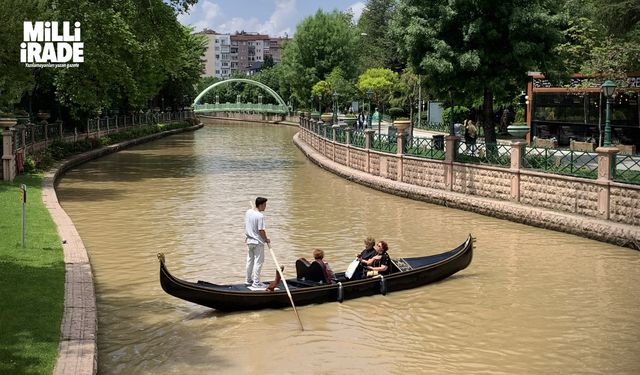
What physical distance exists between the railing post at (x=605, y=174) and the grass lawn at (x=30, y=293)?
13025 millimetres

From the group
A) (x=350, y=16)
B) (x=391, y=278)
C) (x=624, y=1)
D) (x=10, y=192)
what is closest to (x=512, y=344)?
(x=391, y=278)

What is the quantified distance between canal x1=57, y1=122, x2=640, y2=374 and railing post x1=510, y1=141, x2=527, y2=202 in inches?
40.4

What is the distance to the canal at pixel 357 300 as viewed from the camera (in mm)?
10938

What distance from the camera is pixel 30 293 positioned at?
38.3 ft

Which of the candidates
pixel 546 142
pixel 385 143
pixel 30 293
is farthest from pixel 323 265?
pixel 546 142

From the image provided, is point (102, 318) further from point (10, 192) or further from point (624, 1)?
point (624, 1)

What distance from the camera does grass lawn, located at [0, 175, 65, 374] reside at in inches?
352

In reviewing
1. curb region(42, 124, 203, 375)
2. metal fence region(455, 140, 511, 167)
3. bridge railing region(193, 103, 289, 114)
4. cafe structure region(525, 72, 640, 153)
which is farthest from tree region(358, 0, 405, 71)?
curb region(42, 124, 203, 375)

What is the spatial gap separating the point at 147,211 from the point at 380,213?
7.43 m

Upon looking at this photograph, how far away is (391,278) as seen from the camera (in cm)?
1417

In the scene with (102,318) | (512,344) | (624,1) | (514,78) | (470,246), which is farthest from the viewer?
(624,1)

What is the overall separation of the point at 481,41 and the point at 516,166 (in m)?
5.83

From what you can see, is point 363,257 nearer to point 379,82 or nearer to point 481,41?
point 481,41

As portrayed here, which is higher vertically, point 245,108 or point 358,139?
point 245,108
